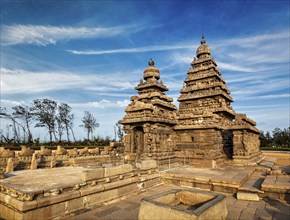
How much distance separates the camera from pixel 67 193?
5.20 metres

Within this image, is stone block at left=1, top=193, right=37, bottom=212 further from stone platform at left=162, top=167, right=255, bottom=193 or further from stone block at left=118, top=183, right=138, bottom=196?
stone platform at left=162, top=167, right=255, bottom=193

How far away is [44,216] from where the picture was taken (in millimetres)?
4629

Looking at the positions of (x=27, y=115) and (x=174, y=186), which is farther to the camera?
(x=27, y=115)

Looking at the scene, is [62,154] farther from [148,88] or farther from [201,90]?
[201,90]

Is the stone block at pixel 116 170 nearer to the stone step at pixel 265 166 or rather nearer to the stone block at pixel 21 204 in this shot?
the stone block at pixel 21 204

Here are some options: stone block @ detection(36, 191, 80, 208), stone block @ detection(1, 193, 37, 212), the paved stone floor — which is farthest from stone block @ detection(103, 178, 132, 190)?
stone block @ detection(1, 193, 37, 212)

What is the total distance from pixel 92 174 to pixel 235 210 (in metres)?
4.30

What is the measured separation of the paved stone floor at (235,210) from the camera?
499cm

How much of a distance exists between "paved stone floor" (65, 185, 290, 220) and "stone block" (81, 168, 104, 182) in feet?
2.87

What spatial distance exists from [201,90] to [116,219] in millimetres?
17830

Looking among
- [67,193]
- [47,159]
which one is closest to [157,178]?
[67,193]

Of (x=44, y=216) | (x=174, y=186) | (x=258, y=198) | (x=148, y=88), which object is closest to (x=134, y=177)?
(x=174, y=186)

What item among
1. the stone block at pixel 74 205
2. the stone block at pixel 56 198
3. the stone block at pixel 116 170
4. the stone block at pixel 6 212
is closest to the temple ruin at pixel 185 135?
the stone block at pixel 116 170

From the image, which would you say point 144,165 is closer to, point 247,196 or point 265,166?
point 247,196
